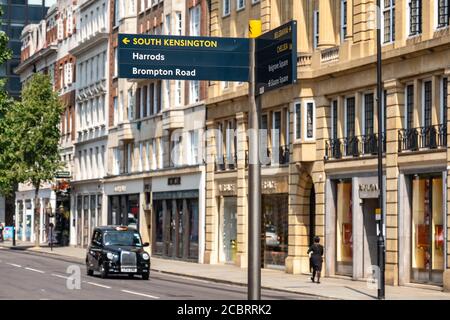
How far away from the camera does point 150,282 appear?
137 feet

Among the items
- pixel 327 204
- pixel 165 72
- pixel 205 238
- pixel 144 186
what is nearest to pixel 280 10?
pixel 327 204

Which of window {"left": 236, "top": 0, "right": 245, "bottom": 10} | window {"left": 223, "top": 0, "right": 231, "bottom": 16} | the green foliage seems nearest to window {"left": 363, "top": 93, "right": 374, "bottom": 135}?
window {"left": 236, "top": 0, "right": 245, "bottom": 10}

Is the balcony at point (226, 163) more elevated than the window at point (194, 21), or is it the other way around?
the window at point (194, 21)

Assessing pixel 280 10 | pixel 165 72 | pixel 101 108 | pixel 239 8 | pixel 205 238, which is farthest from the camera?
pixel 101 108

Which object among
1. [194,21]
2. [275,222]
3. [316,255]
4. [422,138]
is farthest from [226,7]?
[422,138]

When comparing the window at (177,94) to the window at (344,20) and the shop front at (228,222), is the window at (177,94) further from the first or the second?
the window at (344,20)

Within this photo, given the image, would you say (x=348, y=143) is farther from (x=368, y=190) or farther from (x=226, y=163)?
(x=226, y=163)

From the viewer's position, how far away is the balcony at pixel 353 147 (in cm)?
4312

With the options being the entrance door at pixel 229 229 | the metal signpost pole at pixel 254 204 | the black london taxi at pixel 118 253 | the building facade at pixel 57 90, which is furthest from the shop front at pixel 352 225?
the building facade at pixel 57 90

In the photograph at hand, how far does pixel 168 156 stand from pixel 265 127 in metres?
15.8

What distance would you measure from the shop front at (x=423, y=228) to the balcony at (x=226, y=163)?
17.8 meters

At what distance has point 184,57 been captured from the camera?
1630 cm

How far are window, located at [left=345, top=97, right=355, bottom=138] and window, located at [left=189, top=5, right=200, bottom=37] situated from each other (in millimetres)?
19961
